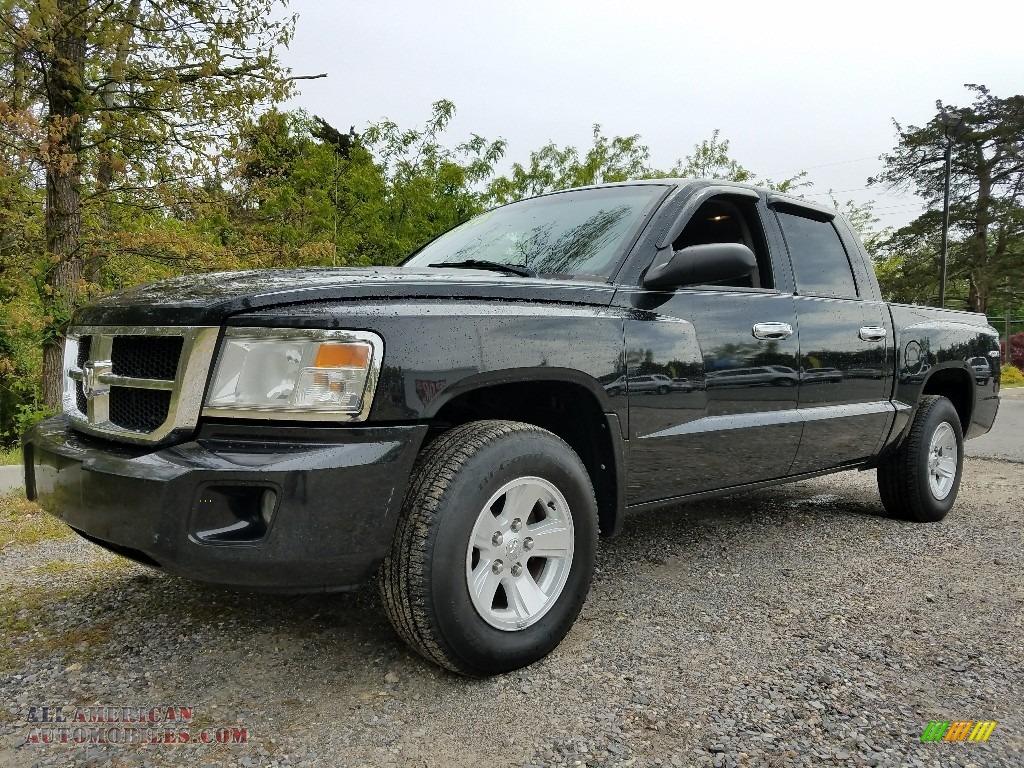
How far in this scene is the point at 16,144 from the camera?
731cm

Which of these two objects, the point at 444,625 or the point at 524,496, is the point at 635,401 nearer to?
the point at 524,496

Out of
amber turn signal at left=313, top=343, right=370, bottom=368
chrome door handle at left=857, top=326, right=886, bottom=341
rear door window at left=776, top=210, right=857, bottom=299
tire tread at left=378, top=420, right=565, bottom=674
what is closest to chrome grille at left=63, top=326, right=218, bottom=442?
amber turn signal at left=313, top=343, right=370, bottom=368

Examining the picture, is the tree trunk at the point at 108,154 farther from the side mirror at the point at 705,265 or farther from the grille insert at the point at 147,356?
the side mirror at the point at 705,265

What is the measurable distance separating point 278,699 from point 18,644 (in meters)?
1.09

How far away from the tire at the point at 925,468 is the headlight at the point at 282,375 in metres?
3.68

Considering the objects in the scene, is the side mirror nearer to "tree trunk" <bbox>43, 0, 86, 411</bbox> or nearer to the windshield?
the windshield

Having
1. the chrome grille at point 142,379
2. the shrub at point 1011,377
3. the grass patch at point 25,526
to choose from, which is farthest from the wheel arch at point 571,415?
the shrub at point 1011,377

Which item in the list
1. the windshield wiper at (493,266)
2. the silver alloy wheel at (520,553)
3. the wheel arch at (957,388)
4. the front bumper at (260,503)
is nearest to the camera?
the front bumper at (260,503)

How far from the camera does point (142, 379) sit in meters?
2.22

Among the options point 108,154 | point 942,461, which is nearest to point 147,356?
point 942,461

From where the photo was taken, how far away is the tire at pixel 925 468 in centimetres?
446

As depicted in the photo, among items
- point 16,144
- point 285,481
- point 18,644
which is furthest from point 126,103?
point 285,481

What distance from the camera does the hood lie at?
2.11 m

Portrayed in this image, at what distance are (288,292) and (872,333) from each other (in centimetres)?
313
